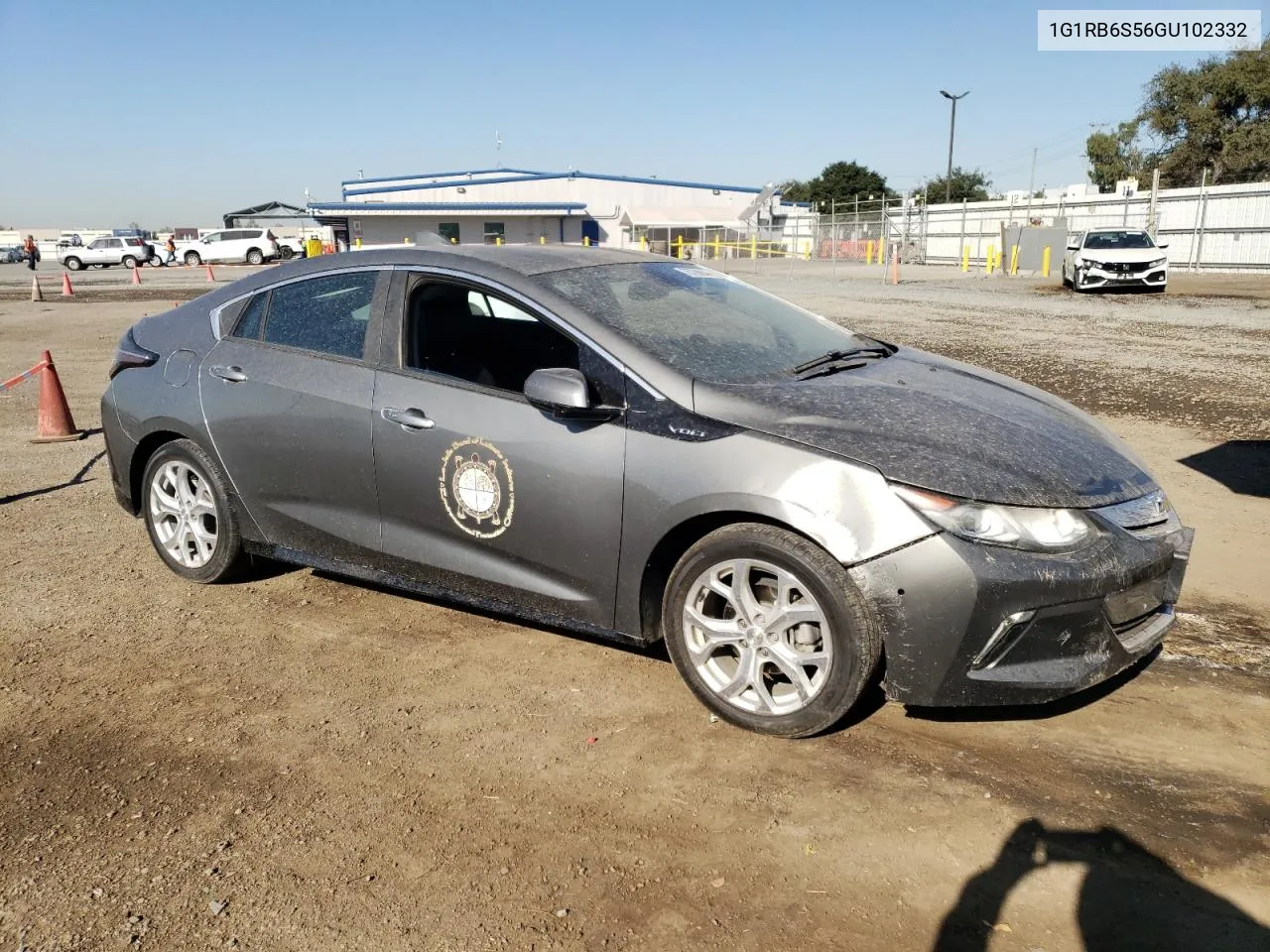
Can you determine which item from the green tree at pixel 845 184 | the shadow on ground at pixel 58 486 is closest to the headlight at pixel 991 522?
the shadow on ground at pixel 58 486

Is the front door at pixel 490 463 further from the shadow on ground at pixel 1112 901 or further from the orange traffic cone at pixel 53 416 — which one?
the orange traffic cone at pixel 53 416

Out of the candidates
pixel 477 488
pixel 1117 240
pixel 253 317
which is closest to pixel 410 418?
pixel 477 488

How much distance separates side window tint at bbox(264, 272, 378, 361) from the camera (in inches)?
172

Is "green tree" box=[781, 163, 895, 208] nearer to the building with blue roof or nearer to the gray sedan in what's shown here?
the building with blue roof

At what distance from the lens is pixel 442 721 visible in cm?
362

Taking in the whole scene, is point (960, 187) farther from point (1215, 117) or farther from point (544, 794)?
point (544, 794)

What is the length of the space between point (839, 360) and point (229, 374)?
8.99ft

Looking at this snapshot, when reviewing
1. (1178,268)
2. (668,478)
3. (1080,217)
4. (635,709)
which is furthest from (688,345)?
(1080,217)

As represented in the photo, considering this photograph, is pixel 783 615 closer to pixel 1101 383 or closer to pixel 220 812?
pixel 220 812

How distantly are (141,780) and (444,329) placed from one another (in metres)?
2.05

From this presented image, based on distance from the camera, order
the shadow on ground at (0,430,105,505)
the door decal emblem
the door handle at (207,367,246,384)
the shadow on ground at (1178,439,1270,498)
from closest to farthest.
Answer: the door decal emblem < the door handle at (207,367,246,384) < the shadow on ground at (1178,439,1270,498) < the shadow on ground at (0,430,105,505)

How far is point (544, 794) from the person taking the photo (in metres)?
3.15

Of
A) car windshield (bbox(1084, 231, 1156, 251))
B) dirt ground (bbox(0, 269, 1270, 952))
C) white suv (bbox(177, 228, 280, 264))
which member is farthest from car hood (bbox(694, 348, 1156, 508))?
white suv (bbox(177, 228, 280, 264))

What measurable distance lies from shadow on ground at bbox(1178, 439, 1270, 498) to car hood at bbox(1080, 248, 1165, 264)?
673 inches
